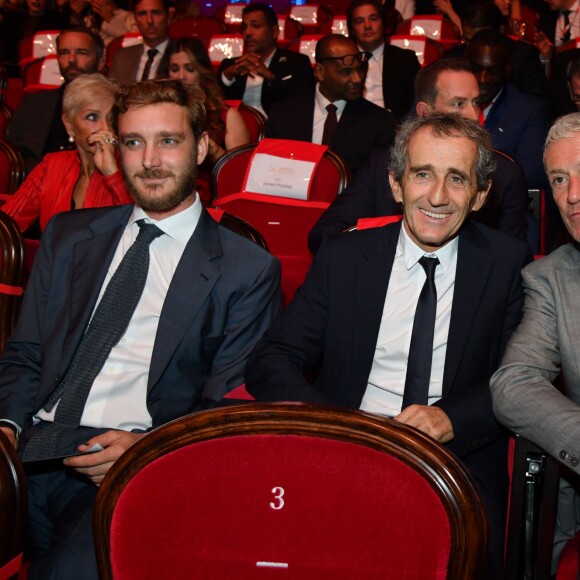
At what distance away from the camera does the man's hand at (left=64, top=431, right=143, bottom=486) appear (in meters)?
1.80

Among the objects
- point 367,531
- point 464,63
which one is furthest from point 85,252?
point 464,63

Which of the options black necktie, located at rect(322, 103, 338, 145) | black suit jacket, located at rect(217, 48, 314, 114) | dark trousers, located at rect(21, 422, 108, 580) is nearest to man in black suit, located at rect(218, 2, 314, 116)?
black suit jacket, located at rect(217, 48, 314, 114)

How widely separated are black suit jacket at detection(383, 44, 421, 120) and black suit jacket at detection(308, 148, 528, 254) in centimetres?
291

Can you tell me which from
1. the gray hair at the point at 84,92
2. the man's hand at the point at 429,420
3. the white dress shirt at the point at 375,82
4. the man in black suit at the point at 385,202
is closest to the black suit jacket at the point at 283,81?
the white dress shirt at the point at 375,82

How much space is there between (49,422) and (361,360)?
76 centimetres

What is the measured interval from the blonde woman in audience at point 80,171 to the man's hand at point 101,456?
4.08 ft

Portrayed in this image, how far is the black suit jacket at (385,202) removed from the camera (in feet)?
9.05

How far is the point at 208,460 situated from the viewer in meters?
1.14

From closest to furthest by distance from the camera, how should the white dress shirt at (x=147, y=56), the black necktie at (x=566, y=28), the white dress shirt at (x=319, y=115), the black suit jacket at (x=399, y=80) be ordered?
Answer: the white dress shirt at (x=319, y=115), the black suit jacket at (x=399, y=80), the white dress shirt at (x=147, y=56), the black necktie at (x=566, y=28)

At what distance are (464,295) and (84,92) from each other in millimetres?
1935

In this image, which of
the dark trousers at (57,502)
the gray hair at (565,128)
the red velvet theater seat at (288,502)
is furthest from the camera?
the gray hair at (565,128)

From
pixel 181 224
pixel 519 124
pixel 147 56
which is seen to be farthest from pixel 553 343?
pixel 147 56

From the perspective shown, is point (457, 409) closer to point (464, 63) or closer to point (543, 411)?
point (543, 411)

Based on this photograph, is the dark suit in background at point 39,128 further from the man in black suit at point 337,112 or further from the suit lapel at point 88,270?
the suit lapel at point 88,270
